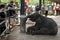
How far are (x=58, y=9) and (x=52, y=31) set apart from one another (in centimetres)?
1618

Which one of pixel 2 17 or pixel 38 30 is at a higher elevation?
pixel 2 17

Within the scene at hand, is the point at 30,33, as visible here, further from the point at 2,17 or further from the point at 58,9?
the point at 58,9

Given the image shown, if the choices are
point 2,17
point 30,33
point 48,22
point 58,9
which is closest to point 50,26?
point 48,22

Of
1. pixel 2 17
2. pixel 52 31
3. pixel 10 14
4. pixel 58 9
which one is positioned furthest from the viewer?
pixel 58 9

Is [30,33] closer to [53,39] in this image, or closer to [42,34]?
[42,34]

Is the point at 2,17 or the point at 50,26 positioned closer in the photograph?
the point at 2,17

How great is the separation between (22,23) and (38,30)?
1009 millimetres

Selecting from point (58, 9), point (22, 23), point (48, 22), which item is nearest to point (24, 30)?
point (22, 23)

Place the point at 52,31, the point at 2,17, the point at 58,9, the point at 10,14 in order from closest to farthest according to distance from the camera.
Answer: the point at 2,17
the point at 52,31
the point at 10,14
the point at 58,9

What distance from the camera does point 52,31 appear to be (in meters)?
10.9

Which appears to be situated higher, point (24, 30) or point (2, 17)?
point (2, 17)

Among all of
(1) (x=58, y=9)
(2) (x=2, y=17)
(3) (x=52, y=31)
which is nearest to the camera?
(2) (x=2, y=17)

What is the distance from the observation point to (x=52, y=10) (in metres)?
27.8

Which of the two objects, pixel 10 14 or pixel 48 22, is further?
pixel 10 14
